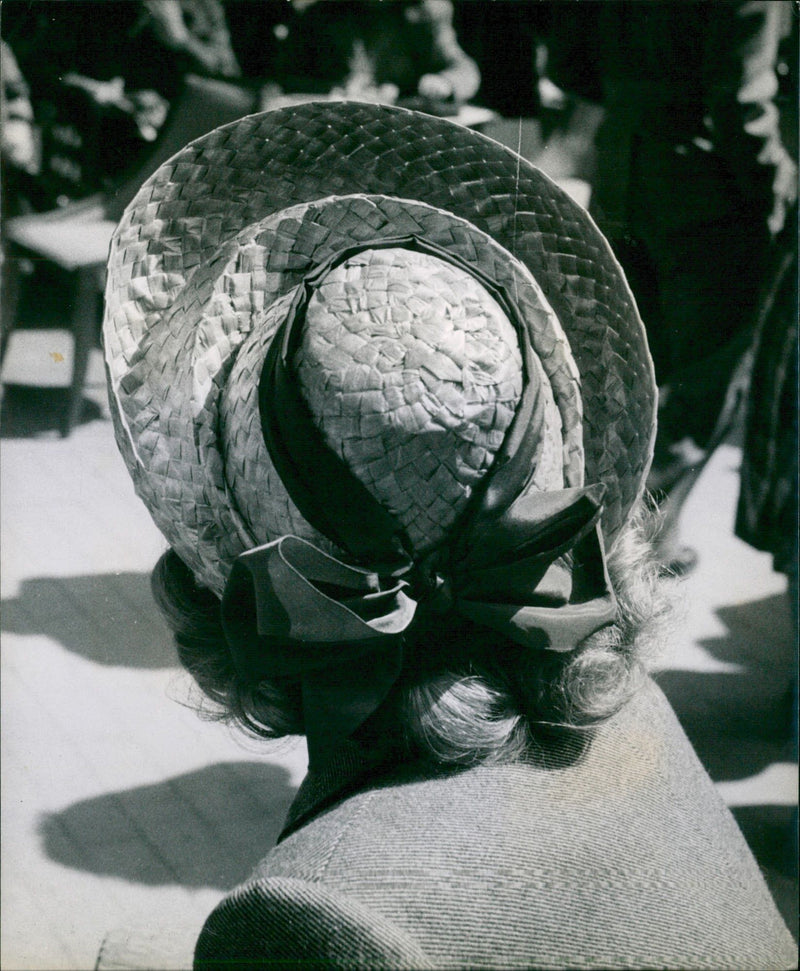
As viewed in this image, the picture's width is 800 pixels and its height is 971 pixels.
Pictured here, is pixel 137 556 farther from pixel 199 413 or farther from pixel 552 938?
pixel 552 938

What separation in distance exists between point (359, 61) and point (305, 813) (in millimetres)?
966

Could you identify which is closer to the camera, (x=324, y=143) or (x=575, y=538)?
(x=575, y=538)

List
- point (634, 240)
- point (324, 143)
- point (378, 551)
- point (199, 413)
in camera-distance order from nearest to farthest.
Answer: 1. point (378, 551)
2. point (199, 413)
3. point (324, 143)
4. point (634, 240)

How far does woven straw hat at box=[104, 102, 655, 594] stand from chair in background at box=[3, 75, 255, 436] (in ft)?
0.73

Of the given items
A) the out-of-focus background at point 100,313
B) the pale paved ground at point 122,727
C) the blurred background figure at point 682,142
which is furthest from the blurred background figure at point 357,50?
the pale paved ground at point 122,727

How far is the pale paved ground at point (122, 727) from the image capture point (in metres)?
1.41

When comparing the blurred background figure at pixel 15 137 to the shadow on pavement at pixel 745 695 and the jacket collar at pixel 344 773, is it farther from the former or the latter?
the shadow on pavement at pixel 745 695

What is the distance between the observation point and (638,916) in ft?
2.29

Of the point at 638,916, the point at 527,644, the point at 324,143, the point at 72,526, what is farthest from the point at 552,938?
the point at 72,526

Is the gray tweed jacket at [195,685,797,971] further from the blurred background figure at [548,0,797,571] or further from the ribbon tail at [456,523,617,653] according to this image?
the blurred background figure at [548,0,797,571]

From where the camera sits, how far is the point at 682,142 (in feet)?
4.12

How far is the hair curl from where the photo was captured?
0.77m

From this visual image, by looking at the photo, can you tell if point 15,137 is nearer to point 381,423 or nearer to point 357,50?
point 357,50

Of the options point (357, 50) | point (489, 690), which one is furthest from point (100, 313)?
point (489, 690)
